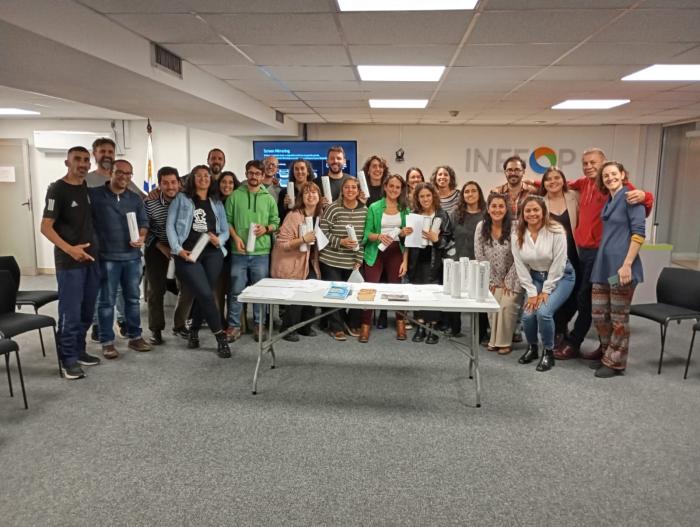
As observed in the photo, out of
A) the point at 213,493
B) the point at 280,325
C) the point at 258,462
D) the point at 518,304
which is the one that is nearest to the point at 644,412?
the point at 518,304

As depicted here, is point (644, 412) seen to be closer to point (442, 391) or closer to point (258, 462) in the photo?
point (442, 391)

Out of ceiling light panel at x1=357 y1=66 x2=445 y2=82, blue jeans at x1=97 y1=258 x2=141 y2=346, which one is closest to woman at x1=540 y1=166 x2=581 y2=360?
ceiling light panel at x1=357 y1=66 x2=445 y2=82

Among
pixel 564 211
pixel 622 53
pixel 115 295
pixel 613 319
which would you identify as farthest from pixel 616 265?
pixel 115 295

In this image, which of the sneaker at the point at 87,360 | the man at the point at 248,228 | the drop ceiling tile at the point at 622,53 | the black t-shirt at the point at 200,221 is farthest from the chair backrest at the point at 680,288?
the sneaker at the point at 87,360

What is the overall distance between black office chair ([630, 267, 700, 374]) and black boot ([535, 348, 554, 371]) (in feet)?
2.27

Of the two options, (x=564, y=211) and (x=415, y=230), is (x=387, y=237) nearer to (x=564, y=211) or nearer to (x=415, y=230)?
(x=415, y=230)

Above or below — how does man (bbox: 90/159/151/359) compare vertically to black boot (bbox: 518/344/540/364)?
above

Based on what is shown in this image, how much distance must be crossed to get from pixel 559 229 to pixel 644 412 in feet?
4.38

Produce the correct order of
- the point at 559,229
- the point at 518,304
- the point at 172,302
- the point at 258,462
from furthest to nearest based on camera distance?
the point at 172,302 < the point at 518,304 < the point at 559,229 < the point at 258,462

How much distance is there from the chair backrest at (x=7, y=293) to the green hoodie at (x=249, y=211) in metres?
1.65

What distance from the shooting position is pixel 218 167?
4.71m

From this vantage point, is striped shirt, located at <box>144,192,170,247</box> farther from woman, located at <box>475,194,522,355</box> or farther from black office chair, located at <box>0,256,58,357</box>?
woman, located at <box>475,194,522,355</box>

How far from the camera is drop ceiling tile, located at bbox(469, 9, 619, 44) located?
2883 millimetres

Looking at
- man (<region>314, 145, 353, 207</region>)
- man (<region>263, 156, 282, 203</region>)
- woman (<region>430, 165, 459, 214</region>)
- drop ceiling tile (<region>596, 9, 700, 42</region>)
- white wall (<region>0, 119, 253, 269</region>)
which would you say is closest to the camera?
drop ceiling tile (<region>596, 9, 700, 42</region>)
